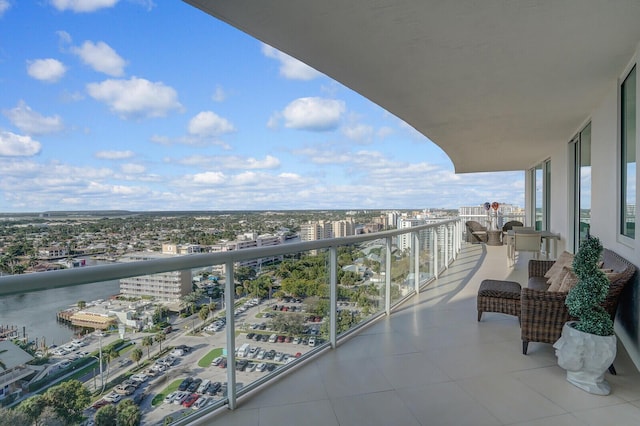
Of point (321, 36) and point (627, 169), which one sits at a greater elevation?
point (321, 36)

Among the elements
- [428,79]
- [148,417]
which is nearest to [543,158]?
[428,79]

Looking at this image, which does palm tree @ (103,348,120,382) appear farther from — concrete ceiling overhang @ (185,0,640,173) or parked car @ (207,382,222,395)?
concrete ceiling overhang @ (185,0,640,173)

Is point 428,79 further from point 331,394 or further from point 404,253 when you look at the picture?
point 331,394

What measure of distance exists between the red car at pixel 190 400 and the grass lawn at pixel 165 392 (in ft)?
0.47

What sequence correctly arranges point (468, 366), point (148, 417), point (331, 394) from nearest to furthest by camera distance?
point (148, 417) < point (331, 394) < point (468, 366)

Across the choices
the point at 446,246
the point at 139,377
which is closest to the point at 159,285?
the point at 139,377

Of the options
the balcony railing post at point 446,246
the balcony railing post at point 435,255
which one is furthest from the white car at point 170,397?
the balcony railing post at point 446,246

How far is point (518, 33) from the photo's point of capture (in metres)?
2.63

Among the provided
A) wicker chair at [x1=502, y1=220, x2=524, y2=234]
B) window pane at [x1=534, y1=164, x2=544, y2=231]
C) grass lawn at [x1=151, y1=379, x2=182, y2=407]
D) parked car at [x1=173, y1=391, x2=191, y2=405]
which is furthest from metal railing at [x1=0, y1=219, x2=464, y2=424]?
wicker chair at [x1=502, y1=220, x2=524, y2=234]

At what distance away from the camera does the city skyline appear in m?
6.83

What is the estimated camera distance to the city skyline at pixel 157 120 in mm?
6832

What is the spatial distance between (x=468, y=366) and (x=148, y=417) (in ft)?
8.10

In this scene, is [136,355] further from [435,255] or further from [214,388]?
[435,255]

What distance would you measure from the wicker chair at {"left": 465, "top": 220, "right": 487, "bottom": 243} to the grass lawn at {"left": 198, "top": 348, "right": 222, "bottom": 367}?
12173 mm
